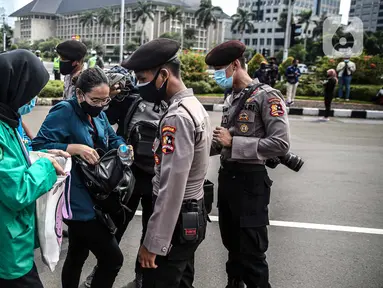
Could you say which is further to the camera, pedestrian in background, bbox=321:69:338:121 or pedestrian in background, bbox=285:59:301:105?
pedestrian in background, bbox=285:59:301:105

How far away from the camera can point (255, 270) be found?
265 cm

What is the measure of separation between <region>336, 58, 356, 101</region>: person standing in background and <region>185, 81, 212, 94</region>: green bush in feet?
17.0

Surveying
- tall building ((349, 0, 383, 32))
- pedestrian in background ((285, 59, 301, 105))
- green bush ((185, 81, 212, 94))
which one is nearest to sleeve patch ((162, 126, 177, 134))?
pedestrian in background ((285, 59, 301, 105))

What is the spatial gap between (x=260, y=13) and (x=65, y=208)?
129874mm

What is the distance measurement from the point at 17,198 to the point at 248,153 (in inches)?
56.9

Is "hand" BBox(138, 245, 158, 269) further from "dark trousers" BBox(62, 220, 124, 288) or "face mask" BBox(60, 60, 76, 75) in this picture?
"face mask" BBox(60, 60, 76, 75)

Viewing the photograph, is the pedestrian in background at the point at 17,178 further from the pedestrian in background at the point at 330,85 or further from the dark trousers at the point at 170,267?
the pedestrian in background at the point at 330,85

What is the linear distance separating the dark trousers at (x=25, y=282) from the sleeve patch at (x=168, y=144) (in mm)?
825

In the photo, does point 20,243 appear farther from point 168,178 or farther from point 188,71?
point 188,71

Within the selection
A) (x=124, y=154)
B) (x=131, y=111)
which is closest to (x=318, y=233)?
(x=131, y=111)

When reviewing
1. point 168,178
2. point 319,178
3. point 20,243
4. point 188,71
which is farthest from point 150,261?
point 188,71

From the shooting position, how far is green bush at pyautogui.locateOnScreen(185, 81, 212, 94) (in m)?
17.1

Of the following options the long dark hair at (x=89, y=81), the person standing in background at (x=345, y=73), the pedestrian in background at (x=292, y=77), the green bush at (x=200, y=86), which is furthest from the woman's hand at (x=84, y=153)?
the green bush at (x=200, y=86)

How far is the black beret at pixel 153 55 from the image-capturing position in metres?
2.03
